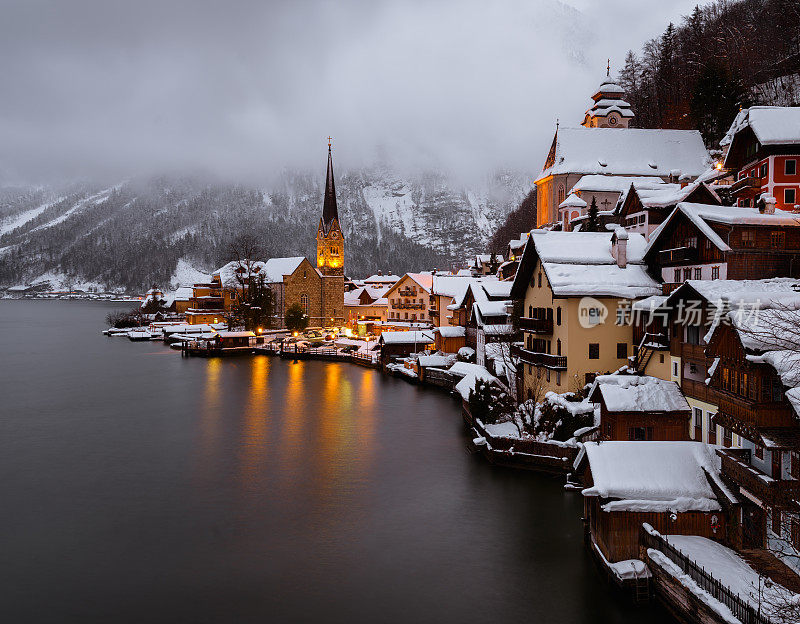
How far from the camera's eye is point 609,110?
6506 cm

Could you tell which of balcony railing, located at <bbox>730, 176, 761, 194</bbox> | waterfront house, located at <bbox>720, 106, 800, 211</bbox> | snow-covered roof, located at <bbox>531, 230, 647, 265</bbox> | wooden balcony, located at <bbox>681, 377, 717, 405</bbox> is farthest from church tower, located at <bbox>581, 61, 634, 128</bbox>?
wooden balcony, located at <bbox>681, 377, 717, 405</bbox>

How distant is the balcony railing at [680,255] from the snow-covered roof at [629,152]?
31463mm

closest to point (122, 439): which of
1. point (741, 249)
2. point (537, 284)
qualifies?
point (537, 284)

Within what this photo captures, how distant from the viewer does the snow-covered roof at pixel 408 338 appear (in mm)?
58406

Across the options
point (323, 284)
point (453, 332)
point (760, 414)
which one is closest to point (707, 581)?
point (760, 414)

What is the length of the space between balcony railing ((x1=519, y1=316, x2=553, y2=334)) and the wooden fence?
15897 millimetres

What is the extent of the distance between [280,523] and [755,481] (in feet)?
48.9

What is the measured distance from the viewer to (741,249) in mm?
23922

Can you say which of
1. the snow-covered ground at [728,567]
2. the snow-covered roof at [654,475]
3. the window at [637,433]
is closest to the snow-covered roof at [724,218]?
the window at [637,433]

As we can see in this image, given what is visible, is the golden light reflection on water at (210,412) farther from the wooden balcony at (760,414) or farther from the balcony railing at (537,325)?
the wooden balcony at (760,414)

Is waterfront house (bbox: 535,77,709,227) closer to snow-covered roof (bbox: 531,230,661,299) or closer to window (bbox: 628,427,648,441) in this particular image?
snow-covered roof (bbox: 531,230,661,299)

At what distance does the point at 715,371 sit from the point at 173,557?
1749 cm

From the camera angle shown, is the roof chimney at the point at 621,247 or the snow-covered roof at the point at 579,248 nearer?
the roof chimney at the point at 621,247

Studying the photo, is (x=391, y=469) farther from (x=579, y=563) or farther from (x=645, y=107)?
(x=645, y=107)
